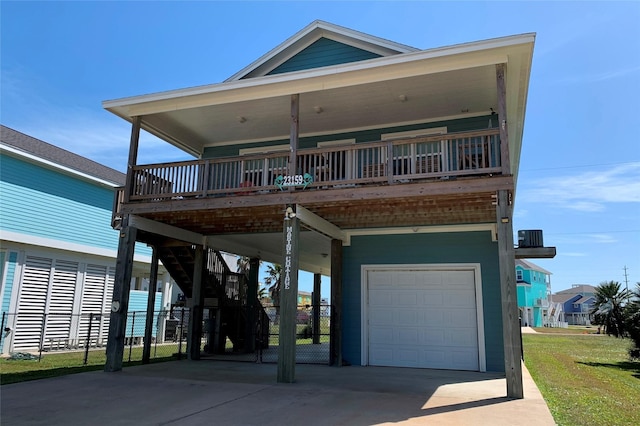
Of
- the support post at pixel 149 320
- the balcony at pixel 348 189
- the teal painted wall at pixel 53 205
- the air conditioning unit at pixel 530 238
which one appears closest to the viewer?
the balcony at pixel 348 189

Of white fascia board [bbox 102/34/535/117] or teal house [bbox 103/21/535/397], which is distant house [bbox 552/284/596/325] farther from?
white fascia board [bbox 102/34/535/117]

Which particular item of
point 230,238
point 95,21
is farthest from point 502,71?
point 95,21

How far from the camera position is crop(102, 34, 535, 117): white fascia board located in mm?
8172

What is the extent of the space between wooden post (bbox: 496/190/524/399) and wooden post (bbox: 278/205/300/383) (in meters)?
3.68

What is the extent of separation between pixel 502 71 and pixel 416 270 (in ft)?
18.2

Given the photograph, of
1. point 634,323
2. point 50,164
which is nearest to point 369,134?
point 50,164

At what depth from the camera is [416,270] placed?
39.0 feet

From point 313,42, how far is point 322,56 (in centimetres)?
47

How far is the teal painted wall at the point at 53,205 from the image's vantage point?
14.5 metres

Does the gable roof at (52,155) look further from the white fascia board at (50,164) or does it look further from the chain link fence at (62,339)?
the chain link fence at (62,339)

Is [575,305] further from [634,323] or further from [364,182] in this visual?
[364,182]

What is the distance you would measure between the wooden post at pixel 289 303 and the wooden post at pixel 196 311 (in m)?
5.02

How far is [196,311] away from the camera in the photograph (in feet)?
43.2

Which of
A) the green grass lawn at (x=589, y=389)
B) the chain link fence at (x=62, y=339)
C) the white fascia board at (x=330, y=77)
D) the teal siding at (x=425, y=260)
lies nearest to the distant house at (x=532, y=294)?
the green grass lawn at (x=589, y=389)
